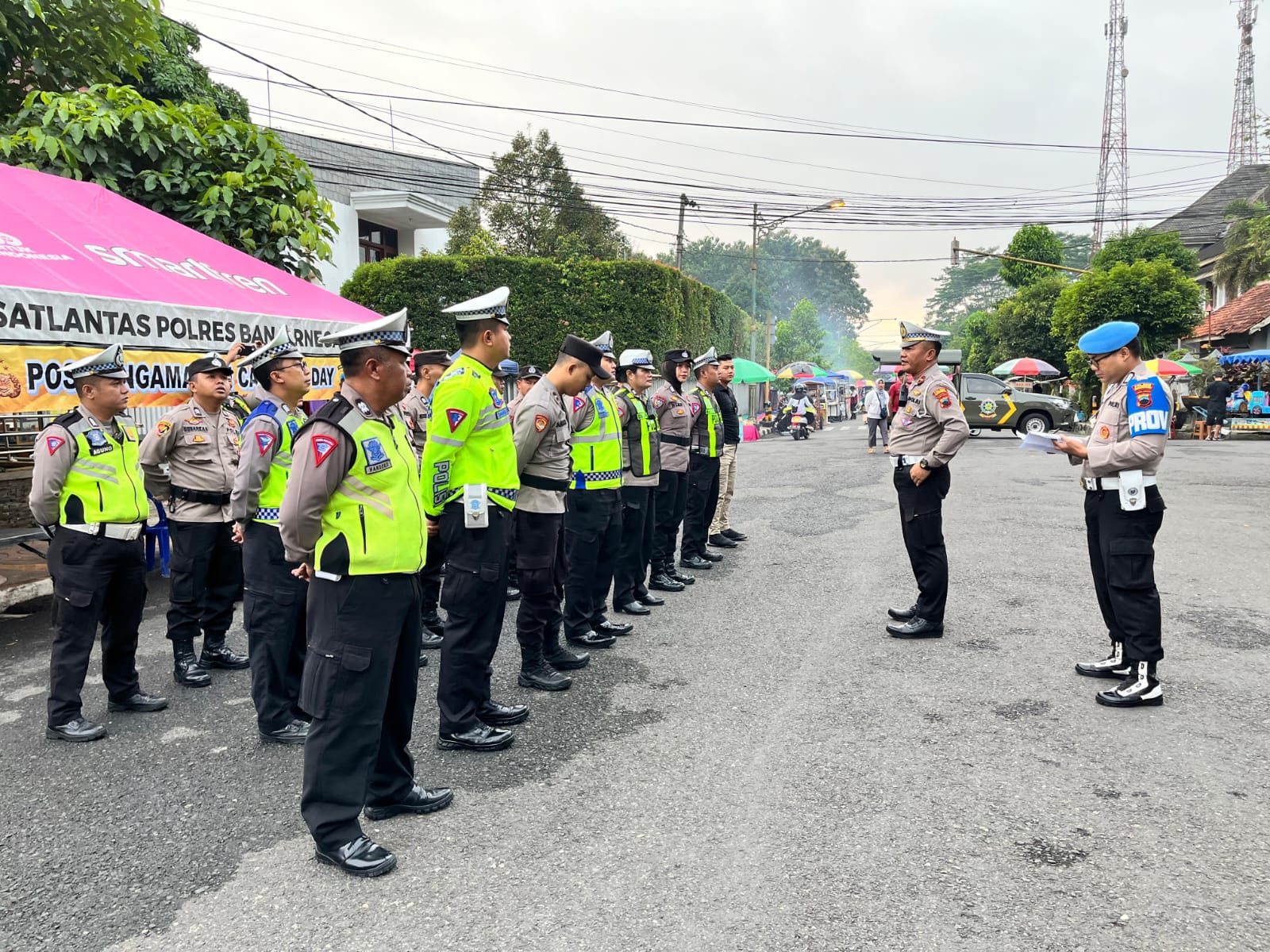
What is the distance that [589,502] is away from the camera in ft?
18.2

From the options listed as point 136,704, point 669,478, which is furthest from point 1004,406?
point 136,704

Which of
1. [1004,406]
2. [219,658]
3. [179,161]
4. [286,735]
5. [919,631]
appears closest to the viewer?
[286,735]

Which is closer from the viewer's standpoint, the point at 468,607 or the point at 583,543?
the point at 468,607

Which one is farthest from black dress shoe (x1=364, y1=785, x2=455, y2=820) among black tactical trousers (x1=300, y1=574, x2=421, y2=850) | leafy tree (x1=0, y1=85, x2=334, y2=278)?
leafy tree (x1=0, y1=85, x2=334, y2=278)

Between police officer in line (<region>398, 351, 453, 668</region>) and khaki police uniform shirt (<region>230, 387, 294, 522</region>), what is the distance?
1483 mm

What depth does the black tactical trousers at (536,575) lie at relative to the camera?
4.73 m

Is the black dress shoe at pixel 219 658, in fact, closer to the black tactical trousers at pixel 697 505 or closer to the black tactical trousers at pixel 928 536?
the black tactical trousers at pixel 697 505

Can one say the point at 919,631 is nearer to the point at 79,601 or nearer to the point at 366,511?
the point at 366,511

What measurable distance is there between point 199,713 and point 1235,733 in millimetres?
5216

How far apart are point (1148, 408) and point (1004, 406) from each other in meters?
20.2

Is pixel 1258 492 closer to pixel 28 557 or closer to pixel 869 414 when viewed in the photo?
pixel 869 414

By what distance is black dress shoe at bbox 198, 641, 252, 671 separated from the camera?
17.4 feet

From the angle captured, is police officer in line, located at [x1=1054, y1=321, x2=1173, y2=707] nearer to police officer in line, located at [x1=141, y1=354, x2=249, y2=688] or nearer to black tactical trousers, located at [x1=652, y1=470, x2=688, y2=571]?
black tactical trousers, located at [x1=652, y1=470, x2=688, y2=571]

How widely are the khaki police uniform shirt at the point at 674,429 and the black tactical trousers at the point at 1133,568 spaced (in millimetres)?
3733
